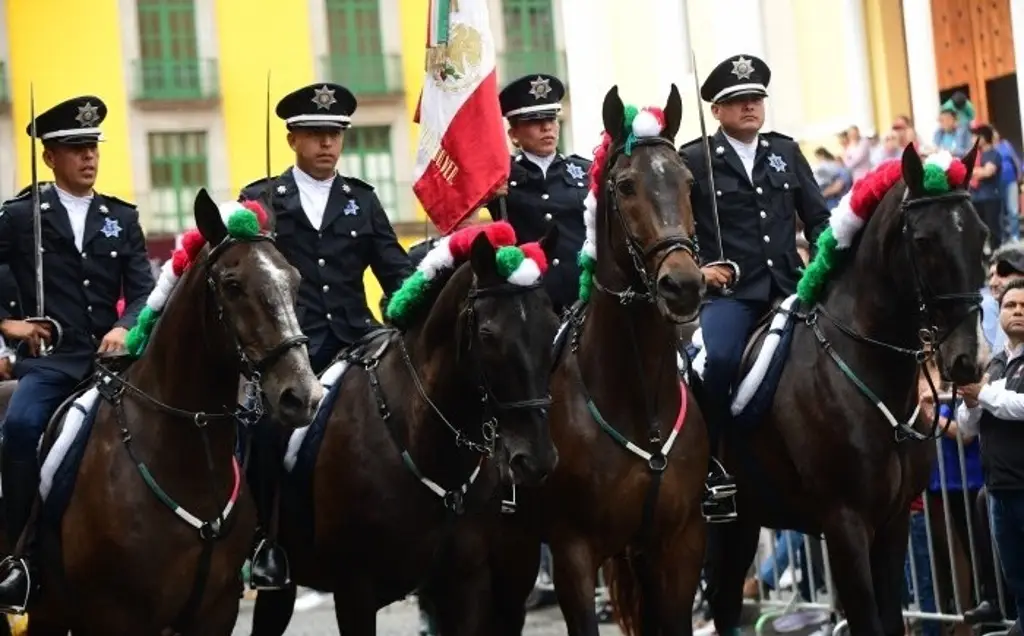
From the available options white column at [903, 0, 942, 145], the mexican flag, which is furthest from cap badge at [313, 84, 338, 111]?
white column at [903, 0, 942, 145]

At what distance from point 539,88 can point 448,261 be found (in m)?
2.11

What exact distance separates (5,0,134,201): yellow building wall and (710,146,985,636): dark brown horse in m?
40.6

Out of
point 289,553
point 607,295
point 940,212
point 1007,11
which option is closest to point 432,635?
point 289,553

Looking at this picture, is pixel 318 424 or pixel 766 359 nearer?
pixel 318 424

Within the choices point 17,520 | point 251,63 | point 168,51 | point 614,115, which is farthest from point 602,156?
point 168,51

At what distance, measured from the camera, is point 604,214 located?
9469 mm

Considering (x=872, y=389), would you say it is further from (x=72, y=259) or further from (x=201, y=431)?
(x=72, y=259)

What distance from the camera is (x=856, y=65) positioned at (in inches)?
1124

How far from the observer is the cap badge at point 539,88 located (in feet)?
36.5

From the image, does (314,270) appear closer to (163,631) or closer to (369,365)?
(369,365)

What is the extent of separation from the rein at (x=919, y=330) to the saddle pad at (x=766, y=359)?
117 mm

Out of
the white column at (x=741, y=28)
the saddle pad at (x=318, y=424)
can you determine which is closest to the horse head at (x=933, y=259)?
the saddle pad at (x=318, y=424)

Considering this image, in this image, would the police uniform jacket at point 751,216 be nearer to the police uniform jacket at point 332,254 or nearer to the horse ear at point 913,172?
the horse ear at point 913,172

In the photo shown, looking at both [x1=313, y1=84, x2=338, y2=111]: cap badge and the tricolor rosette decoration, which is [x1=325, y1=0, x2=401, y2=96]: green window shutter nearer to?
[x1=313, y1=84, x2=338, y2=111]: cap badge
